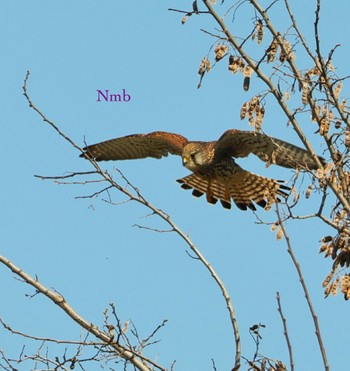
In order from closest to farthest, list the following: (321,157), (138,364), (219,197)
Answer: (138,364)
(321,157)
(219,197)

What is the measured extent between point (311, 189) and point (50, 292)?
1.41 metres

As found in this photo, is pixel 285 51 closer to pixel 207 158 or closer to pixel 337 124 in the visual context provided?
pixel 337 124

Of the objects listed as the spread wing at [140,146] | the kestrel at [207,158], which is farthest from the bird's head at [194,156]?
the spread wing at [140,146]

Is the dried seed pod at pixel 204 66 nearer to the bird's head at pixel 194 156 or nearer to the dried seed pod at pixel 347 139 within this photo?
the dried seed pod at pixel 347 139

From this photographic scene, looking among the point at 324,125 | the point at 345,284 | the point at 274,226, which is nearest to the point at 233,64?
the point at 324,125

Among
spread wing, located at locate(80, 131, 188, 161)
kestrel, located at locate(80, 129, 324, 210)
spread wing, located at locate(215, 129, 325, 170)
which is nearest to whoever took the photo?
spread wing, located at locate(215, 129, 325, 170)

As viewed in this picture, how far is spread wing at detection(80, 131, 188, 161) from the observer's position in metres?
8.30

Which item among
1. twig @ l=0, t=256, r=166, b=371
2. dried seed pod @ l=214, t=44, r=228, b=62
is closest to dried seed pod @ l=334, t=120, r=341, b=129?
dried seed pod @ l=214, t=44, r=228, b=62

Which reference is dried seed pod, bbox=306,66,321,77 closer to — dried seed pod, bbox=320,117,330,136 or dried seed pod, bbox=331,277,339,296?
dried seed pod, bbox=320,117,330,136

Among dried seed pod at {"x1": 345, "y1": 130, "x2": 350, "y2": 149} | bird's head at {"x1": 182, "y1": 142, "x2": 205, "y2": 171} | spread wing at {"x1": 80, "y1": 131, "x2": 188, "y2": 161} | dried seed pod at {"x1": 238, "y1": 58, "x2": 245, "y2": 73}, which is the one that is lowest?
dried seed pod at {"x1": 345, "y1": 130, "x2": 350, "y2": 149}

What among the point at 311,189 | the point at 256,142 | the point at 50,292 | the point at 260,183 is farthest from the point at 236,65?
the point at 260,183

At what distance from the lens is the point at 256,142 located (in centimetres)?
754

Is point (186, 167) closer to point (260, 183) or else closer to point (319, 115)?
point (260, 183)

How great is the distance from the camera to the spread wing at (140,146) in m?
8.30
